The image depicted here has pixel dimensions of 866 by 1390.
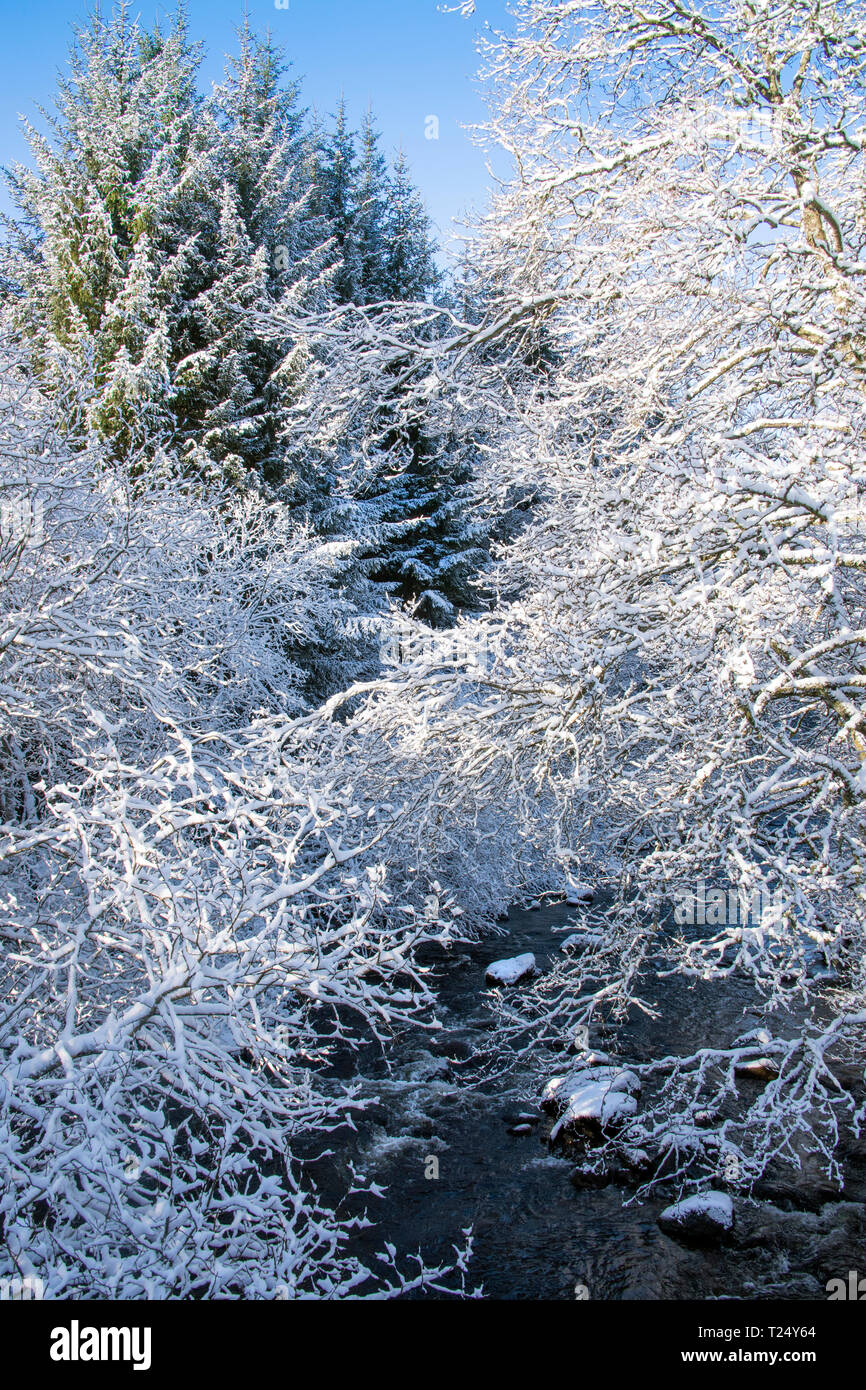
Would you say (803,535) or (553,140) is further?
(553,140)

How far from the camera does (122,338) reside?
41.7ft

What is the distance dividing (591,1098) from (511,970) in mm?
3308

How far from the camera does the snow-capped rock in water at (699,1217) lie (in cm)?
545

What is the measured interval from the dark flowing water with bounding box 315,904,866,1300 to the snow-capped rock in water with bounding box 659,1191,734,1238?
0.08m

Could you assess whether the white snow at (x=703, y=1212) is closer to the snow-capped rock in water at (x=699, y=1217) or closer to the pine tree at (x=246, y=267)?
the snow-capped rock in water at (x=699, y=1217)

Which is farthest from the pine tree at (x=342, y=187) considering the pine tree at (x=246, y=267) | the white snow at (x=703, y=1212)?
the white snow at (x=703, y=1212)

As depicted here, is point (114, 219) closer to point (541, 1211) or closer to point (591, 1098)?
point (591, 1098)

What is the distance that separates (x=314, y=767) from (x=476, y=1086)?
171 inches

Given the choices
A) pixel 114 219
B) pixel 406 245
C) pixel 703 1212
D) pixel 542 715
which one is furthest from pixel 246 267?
pixel 703 1212

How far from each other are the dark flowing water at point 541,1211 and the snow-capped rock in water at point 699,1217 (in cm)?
8

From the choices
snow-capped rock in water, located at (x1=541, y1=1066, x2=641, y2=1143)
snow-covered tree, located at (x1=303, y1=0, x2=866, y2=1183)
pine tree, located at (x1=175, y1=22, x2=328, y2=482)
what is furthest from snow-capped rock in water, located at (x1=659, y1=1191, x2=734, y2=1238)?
pine tree, located at (x1=175, y1=22, x2=328, y2=482)

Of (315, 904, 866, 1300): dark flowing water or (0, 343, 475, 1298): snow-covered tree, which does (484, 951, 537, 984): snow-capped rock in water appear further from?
(0, 343, 475, 1298): snow-covered tree
